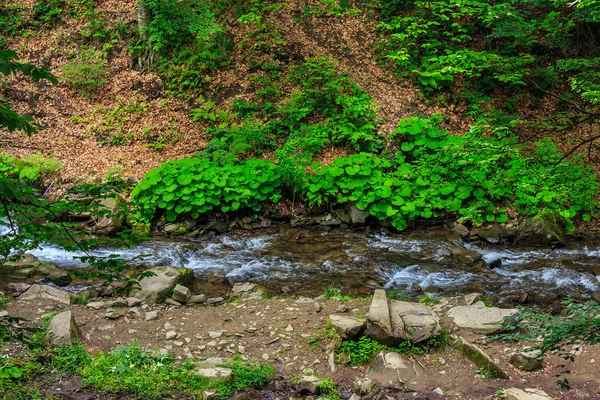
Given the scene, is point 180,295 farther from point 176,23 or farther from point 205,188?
point 176,23

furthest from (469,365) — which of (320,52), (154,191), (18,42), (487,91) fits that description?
(18,42)

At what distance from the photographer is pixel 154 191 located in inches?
407

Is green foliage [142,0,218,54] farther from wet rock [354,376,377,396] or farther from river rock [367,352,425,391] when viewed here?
wet rock [354,376,377,396]

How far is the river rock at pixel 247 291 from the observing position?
24.1 feet

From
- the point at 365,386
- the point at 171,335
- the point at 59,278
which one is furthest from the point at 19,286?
the point at 365,386

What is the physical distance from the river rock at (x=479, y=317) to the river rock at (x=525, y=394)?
1.14 meters

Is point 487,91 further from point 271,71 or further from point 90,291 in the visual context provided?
point 90,291

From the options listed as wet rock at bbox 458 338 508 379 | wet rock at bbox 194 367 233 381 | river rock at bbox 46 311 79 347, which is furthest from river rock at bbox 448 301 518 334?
river rock at bbox 46 311 79 347

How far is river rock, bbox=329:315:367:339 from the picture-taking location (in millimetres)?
5422

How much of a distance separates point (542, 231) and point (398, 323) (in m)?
5.68

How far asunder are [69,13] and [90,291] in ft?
39.7

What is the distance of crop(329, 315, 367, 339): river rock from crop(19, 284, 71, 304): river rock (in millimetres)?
3724

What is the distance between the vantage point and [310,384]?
4812mm

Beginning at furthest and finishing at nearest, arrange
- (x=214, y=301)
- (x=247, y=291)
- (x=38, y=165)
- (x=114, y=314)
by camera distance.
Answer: (x=38, y=165), (x=247, y=291), (x=214, y=301), (x=114, y=314)
